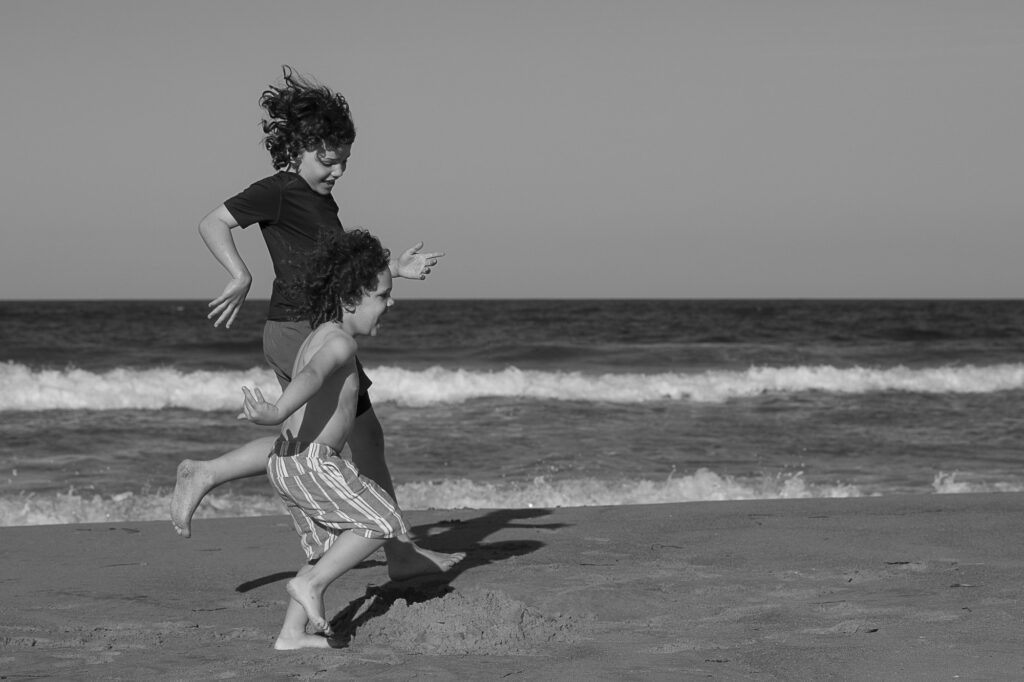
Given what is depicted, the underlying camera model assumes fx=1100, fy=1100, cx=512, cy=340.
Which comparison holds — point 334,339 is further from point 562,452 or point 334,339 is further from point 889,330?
point 889,330

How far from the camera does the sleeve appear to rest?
3.79m

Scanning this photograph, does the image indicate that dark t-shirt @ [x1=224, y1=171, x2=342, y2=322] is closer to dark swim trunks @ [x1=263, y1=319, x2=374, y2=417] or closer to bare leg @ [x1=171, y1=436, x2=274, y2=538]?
dark swim trunks @ [x1=263, y1=319, x2=374, y2=417]

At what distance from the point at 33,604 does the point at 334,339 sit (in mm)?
1852

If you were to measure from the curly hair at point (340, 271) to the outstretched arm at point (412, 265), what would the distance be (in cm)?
18

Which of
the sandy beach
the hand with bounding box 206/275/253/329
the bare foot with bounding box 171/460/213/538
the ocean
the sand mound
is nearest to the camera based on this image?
the sandy beach

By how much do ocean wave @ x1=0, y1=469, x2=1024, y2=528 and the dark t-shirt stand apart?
10.4ft

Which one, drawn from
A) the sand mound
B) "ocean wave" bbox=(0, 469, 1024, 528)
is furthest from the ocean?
the sand mound

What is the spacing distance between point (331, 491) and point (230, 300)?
2.58 feet

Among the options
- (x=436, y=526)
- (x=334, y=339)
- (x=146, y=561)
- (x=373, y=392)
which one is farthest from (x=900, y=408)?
(x=334, y=339)

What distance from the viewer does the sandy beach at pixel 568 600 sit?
130 inches

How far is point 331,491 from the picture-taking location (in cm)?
340

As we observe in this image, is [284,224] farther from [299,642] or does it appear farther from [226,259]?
[299,642]

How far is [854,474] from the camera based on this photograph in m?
8.78

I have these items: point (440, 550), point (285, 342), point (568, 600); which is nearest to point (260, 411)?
point (285, 342)
